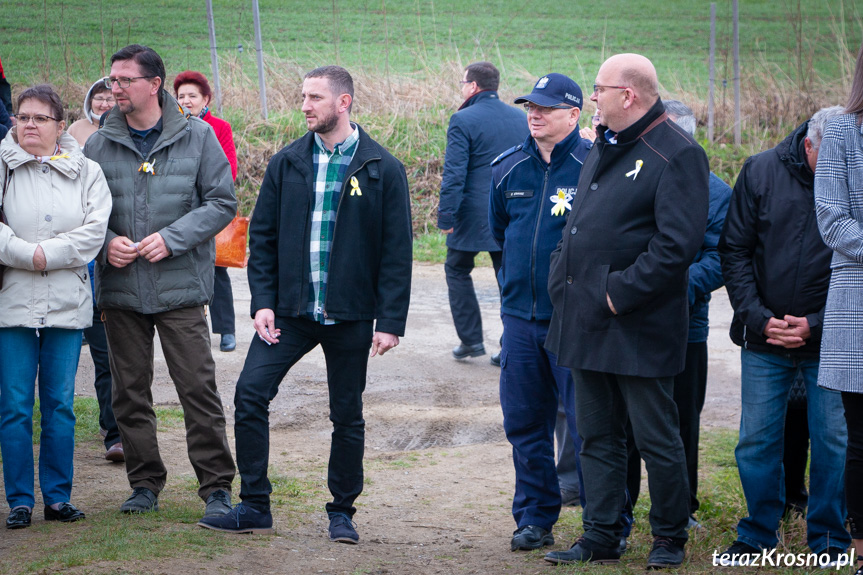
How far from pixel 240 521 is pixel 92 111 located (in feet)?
10.8

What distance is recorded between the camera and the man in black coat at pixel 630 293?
12.9 ft

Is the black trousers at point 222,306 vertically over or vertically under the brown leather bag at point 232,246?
under

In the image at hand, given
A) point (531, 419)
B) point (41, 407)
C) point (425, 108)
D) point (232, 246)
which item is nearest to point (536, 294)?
point (531, 419)

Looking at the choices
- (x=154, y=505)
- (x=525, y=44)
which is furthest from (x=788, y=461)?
(x=525, y=44)

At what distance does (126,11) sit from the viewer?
49.2ft

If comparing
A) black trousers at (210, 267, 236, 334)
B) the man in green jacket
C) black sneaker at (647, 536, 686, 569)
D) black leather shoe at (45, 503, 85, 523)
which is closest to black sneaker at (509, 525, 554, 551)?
black sneaker at (647, 536, 686, 569)

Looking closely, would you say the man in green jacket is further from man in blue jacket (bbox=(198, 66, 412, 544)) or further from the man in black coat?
the man in black coat

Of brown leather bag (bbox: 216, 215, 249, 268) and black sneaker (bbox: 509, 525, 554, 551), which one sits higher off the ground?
brown leather bag (bbox: 216, 215, 249, 268)

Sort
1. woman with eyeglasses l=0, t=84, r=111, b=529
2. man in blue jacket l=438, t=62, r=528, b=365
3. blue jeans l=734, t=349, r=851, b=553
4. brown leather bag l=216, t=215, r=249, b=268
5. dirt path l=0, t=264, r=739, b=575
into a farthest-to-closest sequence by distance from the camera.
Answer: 1. man in blue jacket l=438, t=62, r=528, b=365
2. brown leather bag l=216, t=215, r=249, b=268
3. woman with eyeglasses l=0, t=84, r=111, b=529
4. dirt path l=0, t=264, r=739, b=575
5. blue jeans l=734, t=349, r=851, b=553

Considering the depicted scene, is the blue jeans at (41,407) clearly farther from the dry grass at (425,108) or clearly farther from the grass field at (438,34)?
the dry grass at (425,108)

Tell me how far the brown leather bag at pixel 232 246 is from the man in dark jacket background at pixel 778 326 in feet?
13.5

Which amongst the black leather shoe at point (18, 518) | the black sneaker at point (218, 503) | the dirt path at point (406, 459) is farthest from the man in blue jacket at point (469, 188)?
the black leather shoe at point (18, 518)

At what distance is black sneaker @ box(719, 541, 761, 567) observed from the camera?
13.8 feet

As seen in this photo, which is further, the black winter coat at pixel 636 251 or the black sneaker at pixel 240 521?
the black sneaker at pixel 240 521
